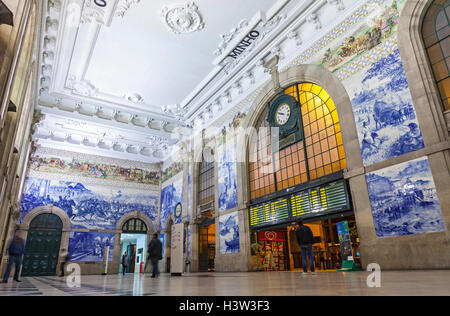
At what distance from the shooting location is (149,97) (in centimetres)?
1645

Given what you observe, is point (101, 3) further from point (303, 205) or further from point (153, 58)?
point (303, 205)

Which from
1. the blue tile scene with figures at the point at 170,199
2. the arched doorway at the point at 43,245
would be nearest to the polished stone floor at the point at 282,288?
the blue tile scene with figures at the point at 170,199

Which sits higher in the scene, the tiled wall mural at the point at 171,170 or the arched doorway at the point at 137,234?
the tiled wall mural at the point at 171,170

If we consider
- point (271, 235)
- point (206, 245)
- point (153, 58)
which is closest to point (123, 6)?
point (153, 58)

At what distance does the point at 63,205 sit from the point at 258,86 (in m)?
15.1

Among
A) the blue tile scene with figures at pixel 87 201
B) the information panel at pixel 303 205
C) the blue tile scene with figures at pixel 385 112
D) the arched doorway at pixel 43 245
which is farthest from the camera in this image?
the blue tile scene with figures at pixel 87 201

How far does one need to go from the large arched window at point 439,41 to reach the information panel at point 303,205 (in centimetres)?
354

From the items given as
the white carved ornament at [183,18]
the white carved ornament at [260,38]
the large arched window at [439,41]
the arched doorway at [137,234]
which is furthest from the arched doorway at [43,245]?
the large arched window at [439,41]

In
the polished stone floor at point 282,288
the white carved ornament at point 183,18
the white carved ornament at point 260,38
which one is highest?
the white carved ornament at point 183,18

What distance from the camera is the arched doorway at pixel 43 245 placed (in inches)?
694

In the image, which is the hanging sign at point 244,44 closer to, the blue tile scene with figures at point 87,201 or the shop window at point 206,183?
the shop window at point 206,183

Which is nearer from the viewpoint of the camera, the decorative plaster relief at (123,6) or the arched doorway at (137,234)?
the decorative plaster relief at (123,6)

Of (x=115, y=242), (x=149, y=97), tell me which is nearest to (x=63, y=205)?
(x=115, y=242)

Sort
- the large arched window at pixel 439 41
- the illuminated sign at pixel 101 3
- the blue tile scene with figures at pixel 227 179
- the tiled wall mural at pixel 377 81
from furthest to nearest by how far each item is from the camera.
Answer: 1. the blue tile scene with figures at pixel 227 179
2. the illuminated sign at pixel 101 3
3. the tiled wall mural at pixel 377 81
4. the large arched window at pixel 439 41
